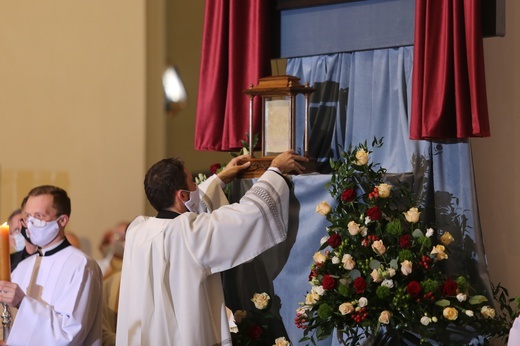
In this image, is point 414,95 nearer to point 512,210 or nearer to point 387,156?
point 387,156

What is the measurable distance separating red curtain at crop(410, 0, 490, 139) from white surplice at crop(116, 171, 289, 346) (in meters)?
0.84

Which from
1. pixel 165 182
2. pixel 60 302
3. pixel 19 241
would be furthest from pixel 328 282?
pixel 19 241

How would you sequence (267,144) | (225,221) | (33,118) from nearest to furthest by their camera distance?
(225,221), (267,144), (33,118)

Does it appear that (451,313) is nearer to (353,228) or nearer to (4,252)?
(353,228)

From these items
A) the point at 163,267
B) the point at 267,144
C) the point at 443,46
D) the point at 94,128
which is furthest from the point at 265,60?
the point at 94,128

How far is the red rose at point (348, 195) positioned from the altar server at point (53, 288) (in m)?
1.39

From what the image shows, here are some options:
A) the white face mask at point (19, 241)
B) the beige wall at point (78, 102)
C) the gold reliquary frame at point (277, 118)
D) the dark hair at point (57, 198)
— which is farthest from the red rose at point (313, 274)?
the beige wall at point (78, 102)

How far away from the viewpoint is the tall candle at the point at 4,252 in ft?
13.8

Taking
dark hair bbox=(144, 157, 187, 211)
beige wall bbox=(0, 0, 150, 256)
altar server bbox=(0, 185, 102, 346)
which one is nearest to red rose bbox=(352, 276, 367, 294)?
dark hair bbox=(144, 157, 187, 211)

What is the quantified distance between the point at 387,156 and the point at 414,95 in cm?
44

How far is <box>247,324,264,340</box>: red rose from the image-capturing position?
4.78m

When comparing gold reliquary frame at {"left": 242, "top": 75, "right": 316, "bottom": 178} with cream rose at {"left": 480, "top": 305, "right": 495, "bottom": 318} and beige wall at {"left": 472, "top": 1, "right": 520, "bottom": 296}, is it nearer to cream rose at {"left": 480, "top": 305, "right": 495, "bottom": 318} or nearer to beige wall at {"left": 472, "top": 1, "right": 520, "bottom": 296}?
beige wall at {"left": 472, "top": 1, "right": 520, "bottom": 296}

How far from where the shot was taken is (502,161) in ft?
16.9

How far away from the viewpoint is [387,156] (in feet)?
17.1
